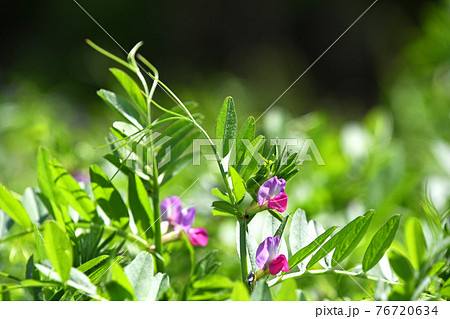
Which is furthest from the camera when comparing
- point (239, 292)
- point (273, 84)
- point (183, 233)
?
point (273, 84)

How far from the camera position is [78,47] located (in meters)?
2.71

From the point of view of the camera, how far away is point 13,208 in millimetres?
417

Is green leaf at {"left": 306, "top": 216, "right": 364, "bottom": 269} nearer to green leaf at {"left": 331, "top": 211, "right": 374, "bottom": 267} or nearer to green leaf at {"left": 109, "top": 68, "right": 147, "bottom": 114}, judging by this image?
green leaf at {"left": 331, "top": 211, "right": 374, "bottom": 267}

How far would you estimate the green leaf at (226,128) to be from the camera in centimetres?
37

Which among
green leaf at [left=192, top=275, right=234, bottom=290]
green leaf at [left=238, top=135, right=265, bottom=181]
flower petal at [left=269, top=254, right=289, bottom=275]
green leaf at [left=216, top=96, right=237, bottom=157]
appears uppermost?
green leaf at [left=216, top=96, right=237, bottom=157]

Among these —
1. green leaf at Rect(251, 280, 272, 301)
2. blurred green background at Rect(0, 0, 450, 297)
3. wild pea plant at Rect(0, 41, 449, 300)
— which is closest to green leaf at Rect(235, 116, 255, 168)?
wild pea plant at Rect(0, 41, 449, 300)

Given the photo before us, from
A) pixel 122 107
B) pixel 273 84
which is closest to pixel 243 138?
pixel 122 107

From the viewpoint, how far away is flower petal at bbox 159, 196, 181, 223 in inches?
16.7

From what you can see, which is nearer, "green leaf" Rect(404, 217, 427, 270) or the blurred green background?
"green leaf" Rect(404, 217, 427, 270)

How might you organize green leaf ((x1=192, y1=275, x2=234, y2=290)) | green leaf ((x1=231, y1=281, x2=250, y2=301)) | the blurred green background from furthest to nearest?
the blurred green background, green leaf ((x1=192, y1=275, x2=234, y2=290)), green leaf ((x1=231, y1=281, x2=250, y2=301))

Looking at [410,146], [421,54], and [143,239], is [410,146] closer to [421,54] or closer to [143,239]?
[421,54]

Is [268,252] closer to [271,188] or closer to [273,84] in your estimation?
[271,188]

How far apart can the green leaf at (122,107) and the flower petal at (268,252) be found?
15 cm

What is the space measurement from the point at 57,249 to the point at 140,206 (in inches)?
4.4
